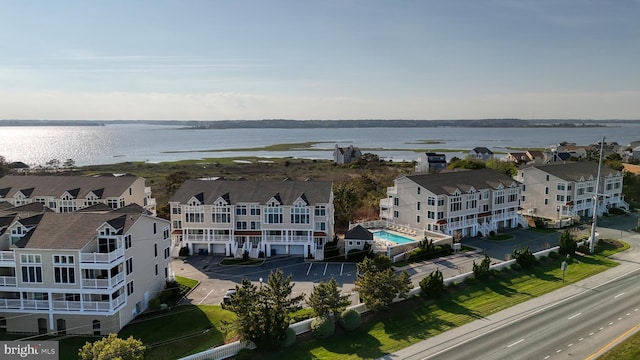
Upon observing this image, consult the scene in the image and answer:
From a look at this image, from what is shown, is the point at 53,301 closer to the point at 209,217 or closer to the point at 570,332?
the point at 209,217

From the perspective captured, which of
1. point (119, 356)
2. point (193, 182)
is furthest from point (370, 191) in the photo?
point (119, 356)

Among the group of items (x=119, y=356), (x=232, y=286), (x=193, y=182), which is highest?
(x=193, y=182)

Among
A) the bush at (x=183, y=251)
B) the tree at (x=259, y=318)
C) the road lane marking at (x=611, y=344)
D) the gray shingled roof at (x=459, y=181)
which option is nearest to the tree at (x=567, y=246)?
the gray shingled roof at (x=459, y=181)

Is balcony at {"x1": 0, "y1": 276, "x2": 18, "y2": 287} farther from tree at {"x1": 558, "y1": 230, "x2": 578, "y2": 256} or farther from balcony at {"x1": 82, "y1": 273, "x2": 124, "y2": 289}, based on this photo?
tree at {"x1": 558, "y1": 230, "x2": 578, "y2": 256}

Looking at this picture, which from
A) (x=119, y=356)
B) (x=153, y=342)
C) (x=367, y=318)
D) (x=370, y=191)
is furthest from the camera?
(x=370, y=191)

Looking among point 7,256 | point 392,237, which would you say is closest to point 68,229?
point 7,256

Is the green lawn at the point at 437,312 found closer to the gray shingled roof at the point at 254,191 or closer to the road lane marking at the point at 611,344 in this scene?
the road lane marking at the point at 611,344
